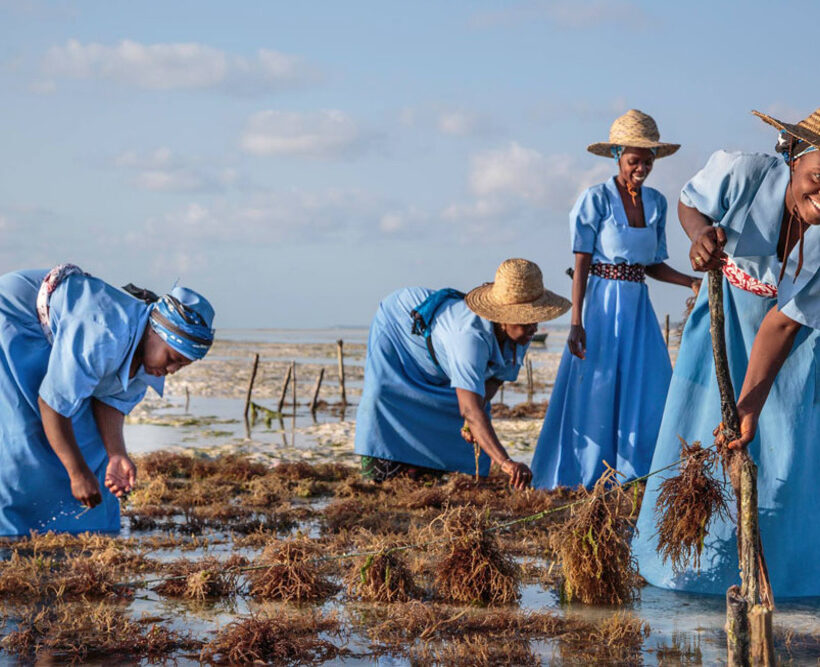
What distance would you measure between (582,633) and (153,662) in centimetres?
171

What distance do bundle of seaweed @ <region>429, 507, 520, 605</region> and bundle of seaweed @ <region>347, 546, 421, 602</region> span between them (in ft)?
0.57

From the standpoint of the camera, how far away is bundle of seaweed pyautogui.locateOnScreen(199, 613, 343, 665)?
3.71 m

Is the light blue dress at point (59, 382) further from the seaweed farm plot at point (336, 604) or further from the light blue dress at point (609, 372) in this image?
the light blue dress at point (609, 372)

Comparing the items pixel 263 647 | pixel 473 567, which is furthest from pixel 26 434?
pixel 473 567

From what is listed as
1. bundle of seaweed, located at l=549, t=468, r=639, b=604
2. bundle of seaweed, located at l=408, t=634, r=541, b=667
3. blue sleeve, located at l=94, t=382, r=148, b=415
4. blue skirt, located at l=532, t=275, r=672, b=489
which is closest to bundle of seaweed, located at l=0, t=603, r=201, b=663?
bundle of seaweed, located at l=408, t=634, r=541, b=667

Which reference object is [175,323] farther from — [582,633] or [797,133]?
[797,133]

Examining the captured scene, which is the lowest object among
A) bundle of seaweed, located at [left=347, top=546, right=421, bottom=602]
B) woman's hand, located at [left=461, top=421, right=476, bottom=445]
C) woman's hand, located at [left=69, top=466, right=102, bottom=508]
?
bundle of seaweed, located at [left=347, top=546, right=421, bottom=602]

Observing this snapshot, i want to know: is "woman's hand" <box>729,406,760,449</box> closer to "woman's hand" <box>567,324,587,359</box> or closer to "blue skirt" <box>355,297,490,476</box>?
"woman's hand" <box>567,324,587,359</box>

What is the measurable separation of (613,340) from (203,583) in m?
3.93

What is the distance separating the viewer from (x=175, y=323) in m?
4.88

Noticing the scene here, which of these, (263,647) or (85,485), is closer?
(263,647)

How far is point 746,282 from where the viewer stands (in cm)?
441

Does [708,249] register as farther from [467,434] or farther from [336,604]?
[467,434]

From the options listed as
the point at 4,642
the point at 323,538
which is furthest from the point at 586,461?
the point at 4,642
